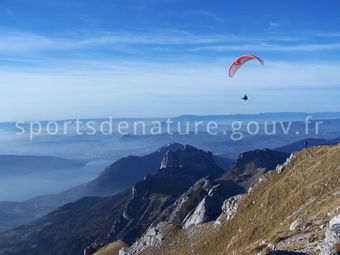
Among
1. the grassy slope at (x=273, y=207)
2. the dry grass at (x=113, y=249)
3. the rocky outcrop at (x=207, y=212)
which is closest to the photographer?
the grassy slope at (x=273, y=207)

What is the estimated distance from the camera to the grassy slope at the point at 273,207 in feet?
152

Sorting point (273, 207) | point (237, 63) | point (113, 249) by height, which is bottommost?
point (113, 249)

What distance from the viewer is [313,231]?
105ft

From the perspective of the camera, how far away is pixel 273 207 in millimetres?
55062

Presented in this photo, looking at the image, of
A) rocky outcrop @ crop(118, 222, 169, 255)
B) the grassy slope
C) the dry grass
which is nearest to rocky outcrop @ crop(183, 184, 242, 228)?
the grassy slope

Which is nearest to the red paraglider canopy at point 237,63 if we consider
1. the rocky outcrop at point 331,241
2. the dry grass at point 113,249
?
the rocky outcrop at point 331,241

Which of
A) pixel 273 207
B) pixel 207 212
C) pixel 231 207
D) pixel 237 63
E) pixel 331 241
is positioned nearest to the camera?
pixel 331 241

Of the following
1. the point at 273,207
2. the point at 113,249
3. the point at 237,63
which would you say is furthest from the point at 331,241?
the point at 113,249

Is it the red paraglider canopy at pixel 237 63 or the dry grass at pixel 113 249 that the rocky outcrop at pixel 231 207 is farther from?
the dry grass at pixel 113 249

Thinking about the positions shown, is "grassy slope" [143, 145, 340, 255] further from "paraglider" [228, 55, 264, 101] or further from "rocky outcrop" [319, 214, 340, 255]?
"paraglider" [228, 55, 264, 101]

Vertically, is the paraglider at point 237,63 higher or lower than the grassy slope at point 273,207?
higher

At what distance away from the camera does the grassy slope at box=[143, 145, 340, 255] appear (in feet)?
152

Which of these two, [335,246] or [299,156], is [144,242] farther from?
[335,246]

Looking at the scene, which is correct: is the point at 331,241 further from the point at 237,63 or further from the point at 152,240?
the point at 152,240
